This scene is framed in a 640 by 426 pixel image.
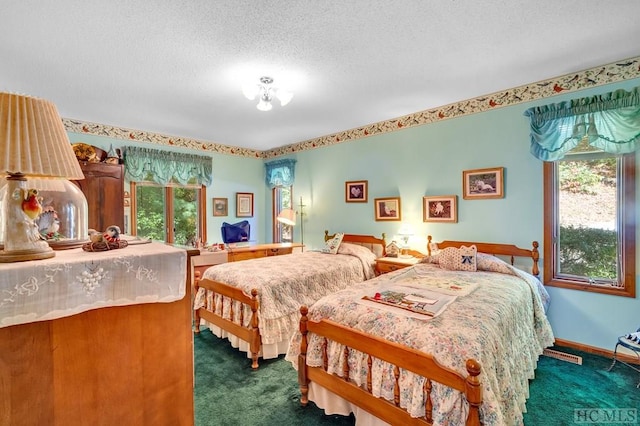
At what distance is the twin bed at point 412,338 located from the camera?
149cm

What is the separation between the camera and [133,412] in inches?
36.2

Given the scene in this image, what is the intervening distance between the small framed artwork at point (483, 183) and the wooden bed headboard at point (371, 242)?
4.52 feet

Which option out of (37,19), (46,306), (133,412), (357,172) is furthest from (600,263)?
(37,19)

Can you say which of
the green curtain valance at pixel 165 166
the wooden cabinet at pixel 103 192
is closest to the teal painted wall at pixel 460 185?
the green curtain valance at pixel 165 166

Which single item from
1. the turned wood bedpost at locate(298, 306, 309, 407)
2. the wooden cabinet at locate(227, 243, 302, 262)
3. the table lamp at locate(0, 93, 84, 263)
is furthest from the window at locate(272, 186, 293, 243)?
the table lamp at locate(0, 93, 84, 263)

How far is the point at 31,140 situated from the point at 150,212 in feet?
15.2

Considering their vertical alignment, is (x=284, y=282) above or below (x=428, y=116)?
below

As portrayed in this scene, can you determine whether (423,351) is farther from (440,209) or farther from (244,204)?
(244,204)

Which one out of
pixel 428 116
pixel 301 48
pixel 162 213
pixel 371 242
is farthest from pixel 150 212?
pixel 428 116

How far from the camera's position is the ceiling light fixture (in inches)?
114

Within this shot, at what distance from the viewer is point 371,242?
4.61 metres

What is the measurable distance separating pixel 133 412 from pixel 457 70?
3.41 meters

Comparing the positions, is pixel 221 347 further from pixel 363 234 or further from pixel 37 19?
pixel 37 19

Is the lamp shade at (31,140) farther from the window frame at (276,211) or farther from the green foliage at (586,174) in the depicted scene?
the window frame at (276,211)
